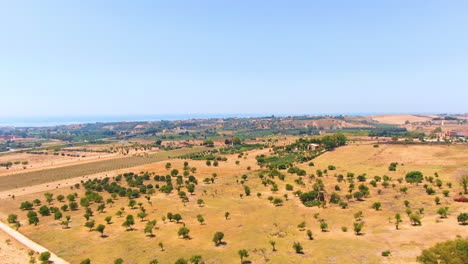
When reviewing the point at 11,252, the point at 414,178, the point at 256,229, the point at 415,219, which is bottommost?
the point at 11,252

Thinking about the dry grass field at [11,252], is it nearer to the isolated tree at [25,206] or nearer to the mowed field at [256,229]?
the mowed field at [256,229]

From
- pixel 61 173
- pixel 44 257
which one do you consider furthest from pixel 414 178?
pixel 61 173

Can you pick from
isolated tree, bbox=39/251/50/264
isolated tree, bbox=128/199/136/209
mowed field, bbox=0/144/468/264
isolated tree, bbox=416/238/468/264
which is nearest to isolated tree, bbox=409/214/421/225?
mowed field, bbox=0/144/468/264

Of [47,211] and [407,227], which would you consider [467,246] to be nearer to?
[407,227]

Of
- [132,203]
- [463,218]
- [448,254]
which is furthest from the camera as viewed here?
[132,203]

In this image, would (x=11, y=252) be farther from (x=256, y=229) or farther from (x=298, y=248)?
(x=298, y=248)

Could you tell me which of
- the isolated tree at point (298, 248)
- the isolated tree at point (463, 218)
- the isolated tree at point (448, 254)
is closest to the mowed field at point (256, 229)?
the isolated tree at point (298, 248)

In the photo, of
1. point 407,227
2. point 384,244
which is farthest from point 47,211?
point 407,227

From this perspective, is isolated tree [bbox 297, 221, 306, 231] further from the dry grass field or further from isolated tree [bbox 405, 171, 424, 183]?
isolated tree [bbox 405, 171, 424, 183]
